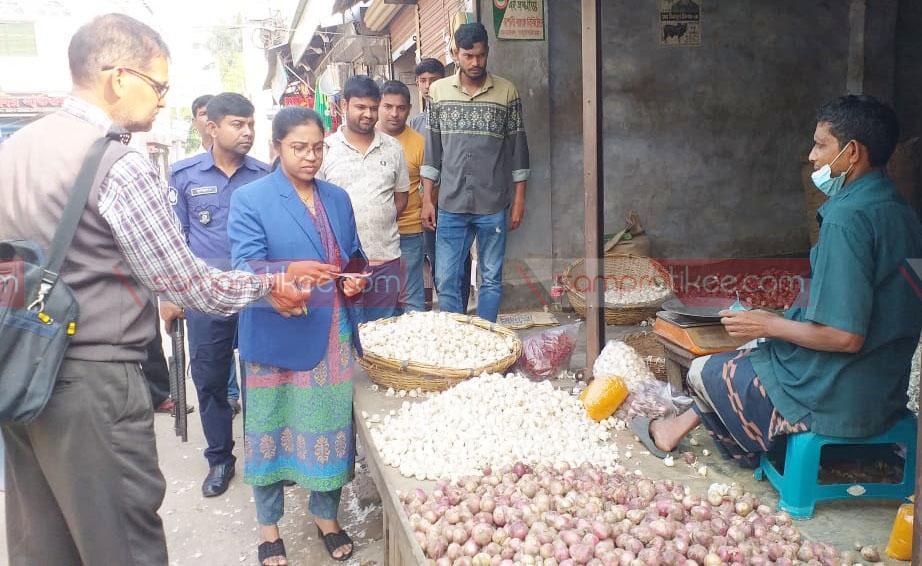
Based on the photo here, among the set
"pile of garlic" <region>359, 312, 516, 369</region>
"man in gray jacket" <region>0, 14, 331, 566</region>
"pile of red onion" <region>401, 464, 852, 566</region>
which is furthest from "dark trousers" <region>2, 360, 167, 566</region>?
"pile of garlic" <region>359, 312, 516, 369</region>

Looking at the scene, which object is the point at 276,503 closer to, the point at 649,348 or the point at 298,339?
the point at 298,339

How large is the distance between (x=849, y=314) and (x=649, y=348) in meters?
2.46

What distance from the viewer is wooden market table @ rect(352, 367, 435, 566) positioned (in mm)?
2407

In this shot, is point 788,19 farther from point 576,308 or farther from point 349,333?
point 349,333

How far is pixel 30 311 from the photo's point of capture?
1.76 metres

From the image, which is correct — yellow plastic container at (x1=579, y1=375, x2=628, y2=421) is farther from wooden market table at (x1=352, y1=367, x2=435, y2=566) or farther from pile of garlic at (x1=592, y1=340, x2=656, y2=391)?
wooden market table at (x1=352, y1=367, x2=435, y2=566)

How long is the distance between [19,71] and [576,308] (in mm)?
24002

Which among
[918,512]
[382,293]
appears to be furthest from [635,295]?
[918,512]

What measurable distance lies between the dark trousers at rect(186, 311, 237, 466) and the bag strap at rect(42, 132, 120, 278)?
→ 78.9 inches

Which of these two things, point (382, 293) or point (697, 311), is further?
point (382, 293)

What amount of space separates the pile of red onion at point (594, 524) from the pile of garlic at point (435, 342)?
3.67 feet

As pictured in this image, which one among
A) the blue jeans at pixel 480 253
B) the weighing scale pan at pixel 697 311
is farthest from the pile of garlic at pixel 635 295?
the weighing scale pan at pixel 697 311

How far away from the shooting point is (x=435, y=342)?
404 centimetres

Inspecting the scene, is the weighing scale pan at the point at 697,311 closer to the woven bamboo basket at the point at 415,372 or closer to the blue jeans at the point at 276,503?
the woven bamboo basket at the point at 415,372
